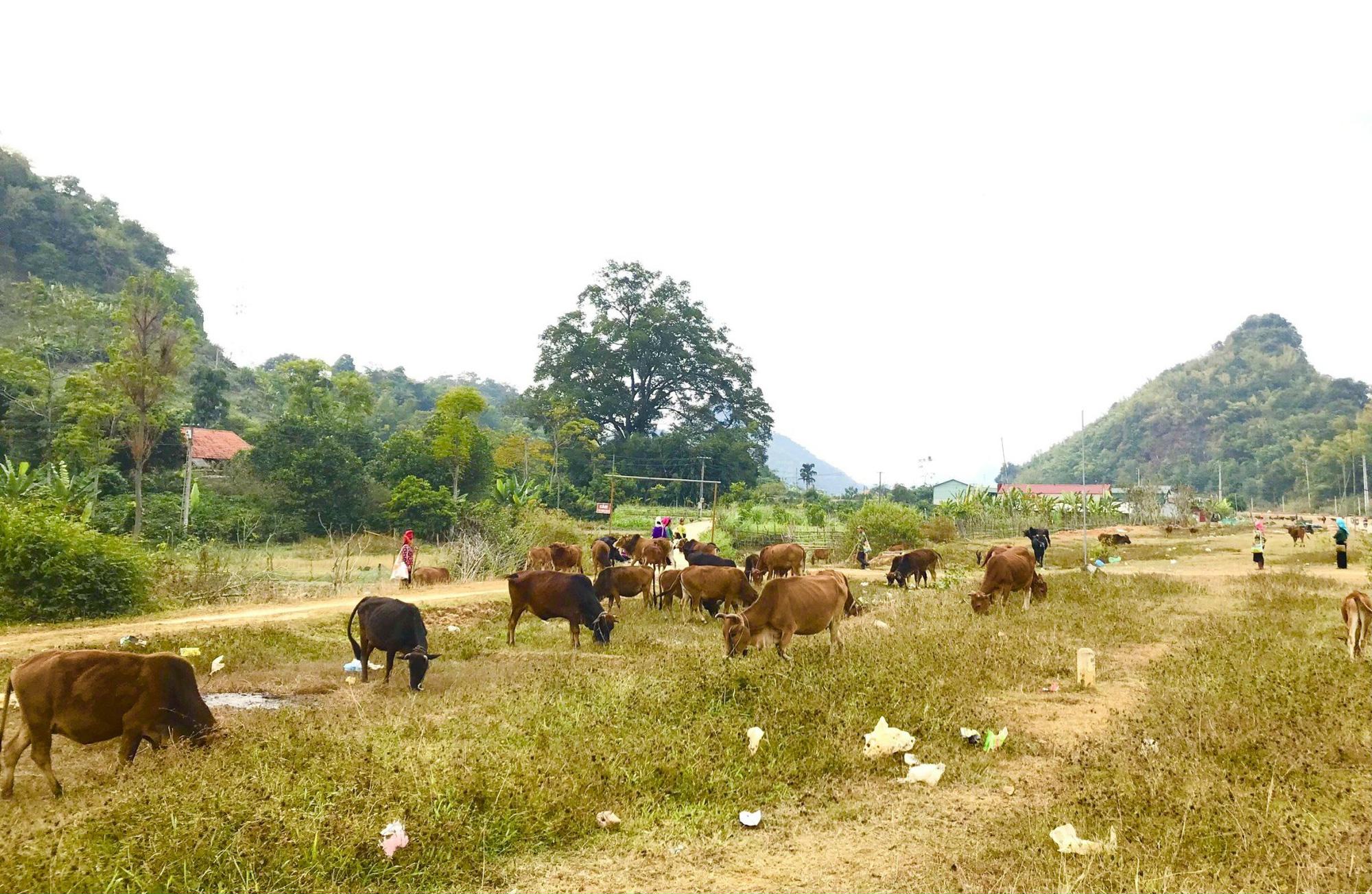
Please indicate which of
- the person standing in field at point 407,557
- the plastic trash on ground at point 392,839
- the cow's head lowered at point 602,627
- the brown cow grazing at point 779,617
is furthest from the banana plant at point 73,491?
the plastic trash on ground at point 392,839

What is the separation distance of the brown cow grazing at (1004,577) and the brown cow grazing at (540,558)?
452 inches

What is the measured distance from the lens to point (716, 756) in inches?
277

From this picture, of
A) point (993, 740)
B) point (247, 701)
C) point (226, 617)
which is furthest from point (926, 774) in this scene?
point (226, 617)

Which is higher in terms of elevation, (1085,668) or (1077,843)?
(1085,668)

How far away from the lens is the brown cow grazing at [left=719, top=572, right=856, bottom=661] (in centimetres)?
1091

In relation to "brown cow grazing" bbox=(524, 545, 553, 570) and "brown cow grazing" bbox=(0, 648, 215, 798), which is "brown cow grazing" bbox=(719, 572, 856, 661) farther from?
"brown cow grazing" bbox=(524, 545, 553, 570)

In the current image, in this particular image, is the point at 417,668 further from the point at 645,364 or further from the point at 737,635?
the point at 645,364

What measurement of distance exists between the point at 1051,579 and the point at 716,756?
18.0 meters

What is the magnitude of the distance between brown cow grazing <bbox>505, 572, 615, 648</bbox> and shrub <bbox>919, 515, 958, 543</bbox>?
96.8 feet

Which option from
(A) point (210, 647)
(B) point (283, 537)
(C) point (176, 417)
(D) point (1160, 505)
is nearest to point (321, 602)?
(A) point (210, 647)

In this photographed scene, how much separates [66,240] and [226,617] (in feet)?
251

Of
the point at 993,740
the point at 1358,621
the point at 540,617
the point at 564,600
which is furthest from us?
the point at 540,617

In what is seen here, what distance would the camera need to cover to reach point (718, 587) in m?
15.8

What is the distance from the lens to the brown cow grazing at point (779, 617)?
10.9 m
